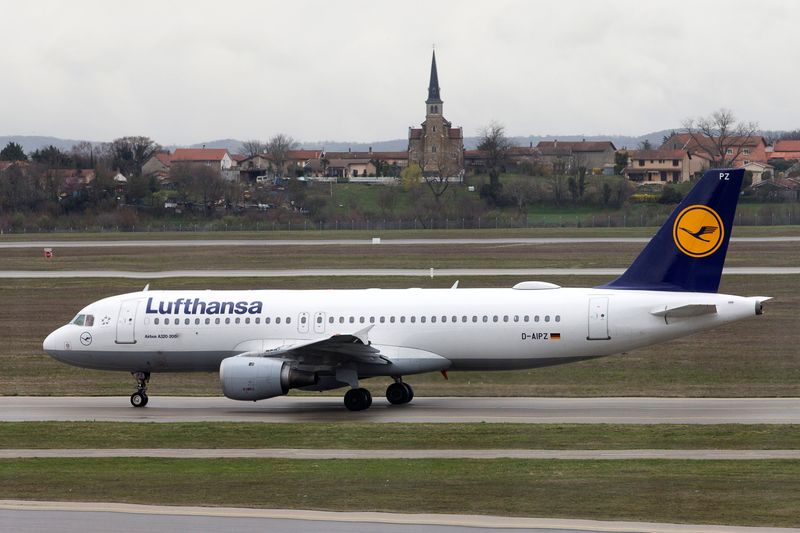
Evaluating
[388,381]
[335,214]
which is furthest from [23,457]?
[335,214]

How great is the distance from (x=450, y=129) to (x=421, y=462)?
422 feet

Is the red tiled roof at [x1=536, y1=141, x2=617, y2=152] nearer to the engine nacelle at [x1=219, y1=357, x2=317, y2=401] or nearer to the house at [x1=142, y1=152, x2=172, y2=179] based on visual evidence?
the house at [x1=142, y1=152, x2=172, y2=179]

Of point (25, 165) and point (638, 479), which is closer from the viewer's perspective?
point (638, 479)

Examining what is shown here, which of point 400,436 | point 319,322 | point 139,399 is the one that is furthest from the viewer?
point 139,399

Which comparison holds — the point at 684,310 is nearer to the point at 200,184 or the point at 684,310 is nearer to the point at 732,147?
the point at 732,147

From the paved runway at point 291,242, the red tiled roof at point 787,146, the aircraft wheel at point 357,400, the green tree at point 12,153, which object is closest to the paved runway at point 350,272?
the paved runway at point 291,242

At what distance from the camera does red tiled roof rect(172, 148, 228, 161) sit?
148375 mm

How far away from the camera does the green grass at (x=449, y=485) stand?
58.2ft

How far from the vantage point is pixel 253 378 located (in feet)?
95.3

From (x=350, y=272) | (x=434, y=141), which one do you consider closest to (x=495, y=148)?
(x=434, y=141)

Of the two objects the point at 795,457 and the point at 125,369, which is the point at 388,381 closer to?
the point at 125,369

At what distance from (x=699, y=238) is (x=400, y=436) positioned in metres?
9.55

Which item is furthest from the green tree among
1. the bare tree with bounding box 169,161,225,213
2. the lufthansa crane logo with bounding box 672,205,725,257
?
the lufthansa crane logo with bounding box 672,205,725,257

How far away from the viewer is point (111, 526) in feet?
54.7
